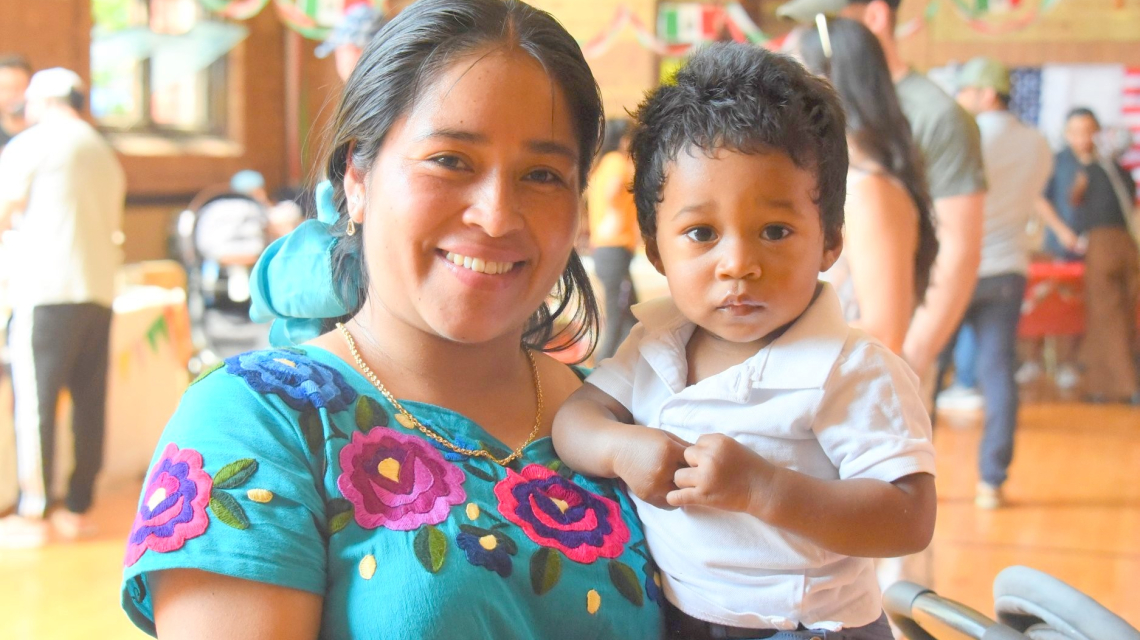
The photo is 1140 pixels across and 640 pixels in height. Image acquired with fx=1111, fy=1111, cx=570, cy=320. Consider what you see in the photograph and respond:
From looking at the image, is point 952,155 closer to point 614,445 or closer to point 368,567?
point 614,445

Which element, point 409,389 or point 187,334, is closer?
point 409,389

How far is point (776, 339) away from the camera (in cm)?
119

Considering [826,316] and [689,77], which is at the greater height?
[689,77]

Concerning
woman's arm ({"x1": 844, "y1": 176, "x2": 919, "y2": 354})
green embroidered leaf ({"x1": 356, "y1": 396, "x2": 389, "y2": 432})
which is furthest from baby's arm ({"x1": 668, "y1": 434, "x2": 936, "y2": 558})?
woman's arm ({"x1": 844, "y1": 176, "x2": 919, "y2": 354})

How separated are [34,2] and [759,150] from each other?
20.8 feet

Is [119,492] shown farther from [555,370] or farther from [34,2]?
[555,370]

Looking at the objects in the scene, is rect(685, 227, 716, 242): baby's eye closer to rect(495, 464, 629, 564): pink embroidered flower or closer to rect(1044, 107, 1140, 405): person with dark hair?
rect(495, 464, 629, 564): pink embroidered flower

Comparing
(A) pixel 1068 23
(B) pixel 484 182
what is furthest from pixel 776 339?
(A) pixel 1068 23

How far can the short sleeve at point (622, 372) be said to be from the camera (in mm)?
1281

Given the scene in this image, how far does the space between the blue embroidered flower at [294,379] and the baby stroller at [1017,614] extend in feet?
2.39

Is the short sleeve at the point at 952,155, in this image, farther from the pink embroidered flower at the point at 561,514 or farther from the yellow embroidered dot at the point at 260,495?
the yellow embroidered dot at the point at 260,495

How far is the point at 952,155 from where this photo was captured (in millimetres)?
2744

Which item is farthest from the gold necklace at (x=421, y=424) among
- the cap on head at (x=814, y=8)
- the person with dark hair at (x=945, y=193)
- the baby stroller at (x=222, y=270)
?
the baby stroller at (x=222, y=270)

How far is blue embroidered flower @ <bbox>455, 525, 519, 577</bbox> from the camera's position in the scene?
1078 mm
